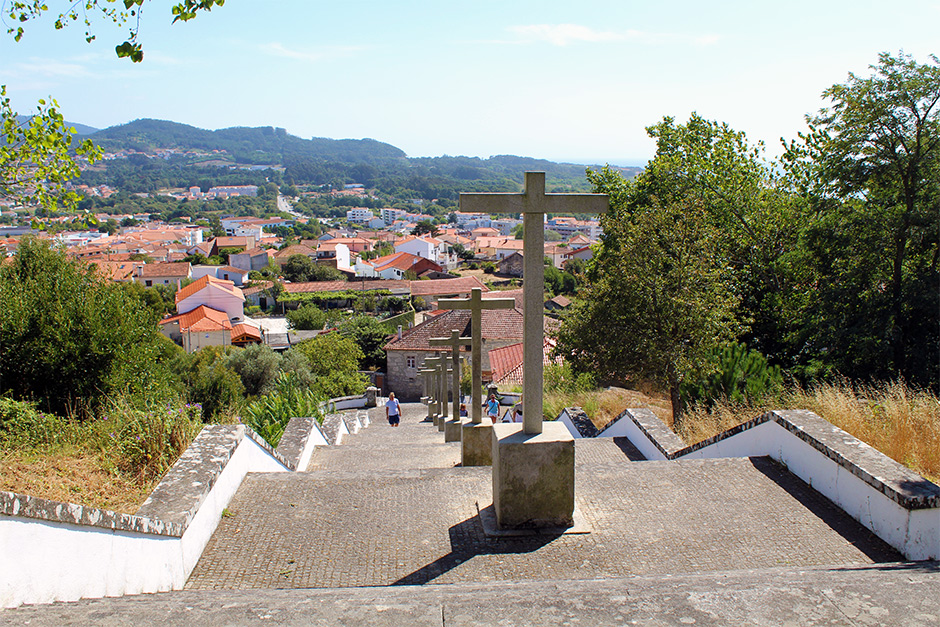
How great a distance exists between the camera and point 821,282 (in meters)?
12.2

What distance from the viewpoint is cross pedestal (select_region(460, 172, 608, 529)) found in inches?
182

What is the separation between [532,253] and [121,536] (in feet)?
9.95

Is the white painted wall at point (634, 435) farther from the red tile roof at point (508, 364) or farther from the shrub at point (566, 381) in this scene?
the red tile roof at point (508, 364)

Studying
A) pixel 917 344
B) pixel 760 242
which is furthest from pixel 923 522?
pixel 760 242

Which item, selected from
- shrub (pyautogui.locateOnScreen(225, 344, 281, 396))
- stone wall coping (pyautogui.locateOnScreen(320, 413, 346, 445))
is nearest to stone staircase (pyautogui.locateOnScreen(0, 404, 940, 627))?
stone wall coping (pyautogui.locateOnScreen(320, 413, 346, 445))

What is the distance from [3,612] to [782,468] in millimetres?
5430

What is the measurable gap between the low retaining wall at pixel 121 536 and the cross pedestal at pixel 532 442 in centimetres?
200

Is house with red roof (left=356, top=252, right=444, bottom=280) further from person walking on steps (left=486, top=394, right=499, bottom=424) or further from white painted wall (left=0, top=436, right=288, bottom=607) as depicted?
white painted wall (left=0, top=436, right=288, bottom=607)

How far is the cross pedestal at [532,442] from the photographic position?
462 cm

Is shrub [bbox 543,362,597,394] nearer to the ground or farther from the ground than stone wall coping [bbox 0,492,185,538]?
nearer to the ground

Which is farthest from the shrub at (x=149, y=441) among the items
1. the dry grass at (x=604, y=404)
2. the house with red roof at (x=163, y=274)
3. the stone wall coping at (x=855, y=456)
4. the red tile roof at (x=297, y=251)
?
the red tile roof at (x=297, y=251)

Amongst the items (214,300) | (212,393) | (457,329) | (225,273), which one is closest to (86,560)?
(212,393)

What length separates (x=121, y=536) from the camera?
3.41 meters

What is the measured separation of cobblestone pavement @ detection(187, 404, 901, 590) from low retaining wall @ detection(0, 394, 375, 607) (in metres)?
0.22
